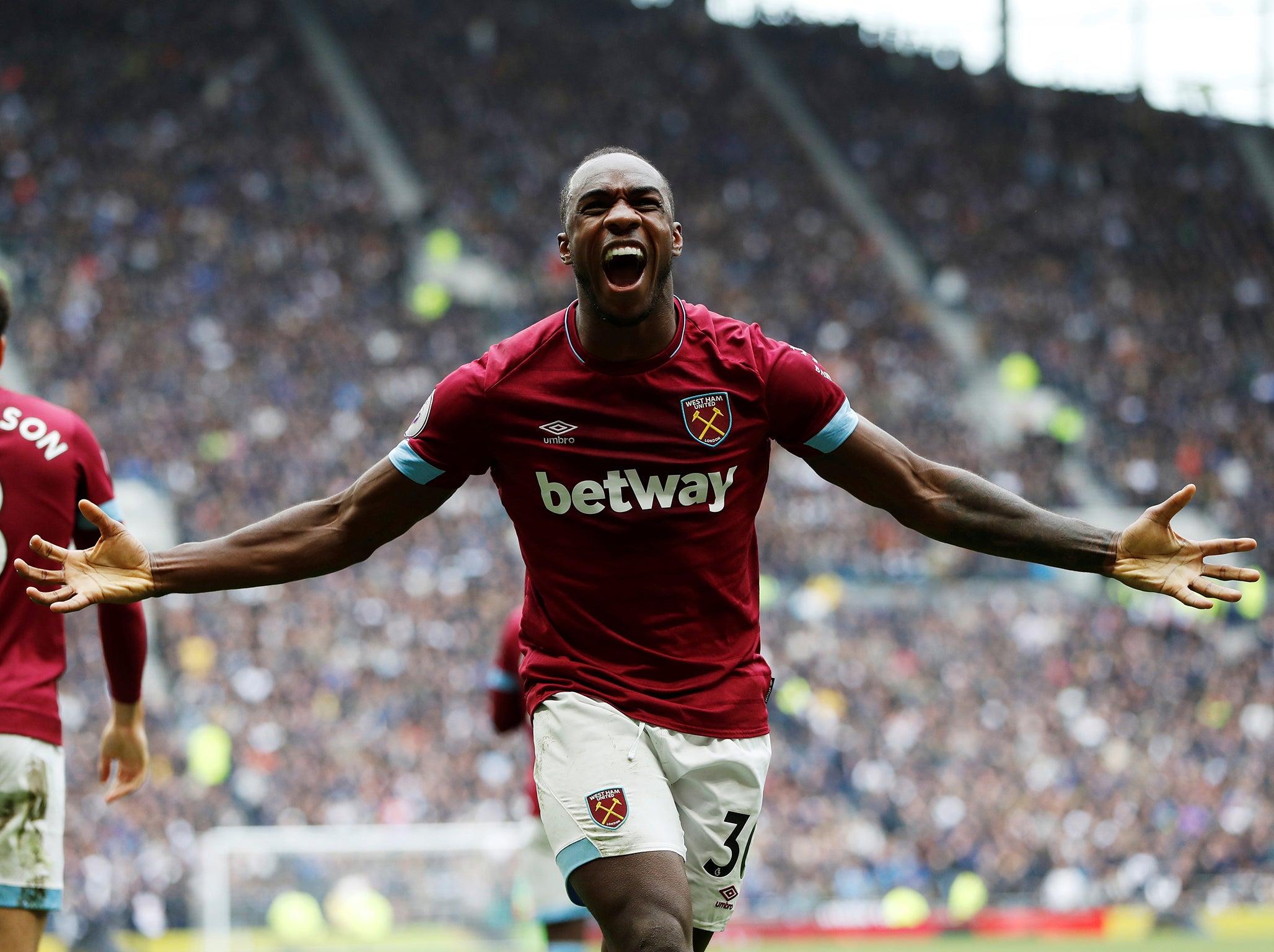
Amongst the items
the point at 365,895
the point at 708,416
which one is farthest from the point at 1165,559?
the point at 365,895

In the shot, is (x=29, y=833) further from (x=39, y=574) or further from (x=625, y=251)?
(x=625, y=251)

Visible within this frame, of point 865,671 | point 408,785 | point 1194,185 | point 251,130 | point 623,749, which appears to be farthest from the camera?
point 1194,185

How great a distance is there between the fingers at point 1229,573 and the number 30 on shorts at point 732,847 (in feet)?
4.71

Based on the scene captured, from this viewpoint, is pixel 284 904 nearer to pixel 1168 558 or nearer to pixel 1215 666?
pixel 1168 558

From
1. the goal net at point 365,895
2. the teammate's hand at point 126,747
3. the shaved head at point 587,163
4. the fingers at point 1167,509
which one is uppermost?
the shaved head at point 587,163

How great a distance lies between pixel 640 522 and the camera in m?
3.93

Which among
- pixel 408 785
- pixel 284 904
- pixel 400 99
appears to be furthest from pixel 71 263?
pixel 284 904

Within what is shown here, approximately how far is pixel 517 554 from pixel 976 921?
838 centimetres

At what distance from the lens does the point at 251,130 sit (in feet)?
93.0

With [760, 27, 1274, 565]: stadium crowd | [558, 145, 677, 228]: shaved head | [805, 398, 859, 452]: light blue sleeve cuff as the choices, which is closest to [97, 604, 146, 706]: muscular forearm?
[558, 145, 677, 228]: shaved head

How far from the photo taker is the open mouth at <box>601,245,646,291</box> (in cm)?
385

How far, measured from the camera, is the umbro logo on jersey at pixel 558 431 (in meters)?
3.96

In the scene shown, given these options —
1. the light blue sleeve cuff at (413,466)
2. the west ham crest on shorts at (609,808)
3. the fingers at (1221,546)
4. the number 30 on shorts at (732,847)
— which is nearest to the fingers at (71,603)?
the light blue sleeve cuff at (413,466)

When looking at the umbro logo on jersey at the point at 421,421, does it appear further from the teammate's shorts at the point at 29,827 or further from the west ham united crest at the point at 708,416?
the teammate's shorts at the point at 29,827
